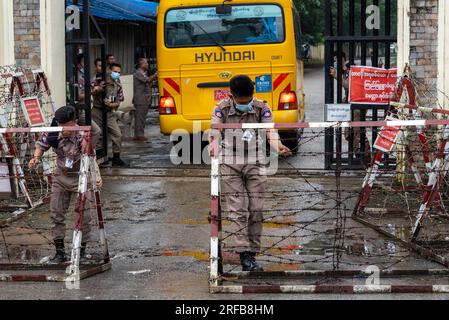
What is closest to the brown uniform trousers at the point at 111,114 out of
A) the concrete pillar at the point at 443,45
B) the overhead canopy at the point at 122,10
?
the overhead canopy at the point at 122,10

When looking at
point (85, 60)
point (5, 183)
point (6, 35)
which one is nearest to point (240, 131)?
point (5, 183)

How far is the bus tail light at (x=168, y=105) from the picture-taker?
16.4 m

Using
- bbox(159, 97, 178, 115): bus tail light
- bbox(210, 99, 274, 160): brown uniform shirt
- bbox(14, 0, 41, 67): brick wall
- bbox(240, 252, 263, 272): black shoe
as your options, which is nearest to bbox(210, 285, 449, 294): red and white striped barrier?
bbox(240, 252, 263, 272): black shoe

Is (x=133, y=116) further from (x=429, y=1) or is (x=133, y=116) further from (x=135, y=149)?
(x=429, y=1)

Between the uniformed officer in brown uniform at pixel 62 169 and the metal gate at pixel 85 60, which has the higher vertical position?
the metal gate at pixel 85 60

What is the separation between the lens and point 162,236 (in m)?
10.5

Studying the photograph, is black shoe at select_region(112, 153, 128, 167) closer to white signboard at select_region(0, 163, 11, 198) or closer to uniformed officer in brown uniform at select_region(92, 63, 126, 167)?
uniformed officer in brown uniform at select_region(92, 63, 126, 167)

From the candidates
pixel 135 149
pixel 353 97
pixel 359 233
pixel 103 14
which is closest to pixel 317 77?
pixel 103 14

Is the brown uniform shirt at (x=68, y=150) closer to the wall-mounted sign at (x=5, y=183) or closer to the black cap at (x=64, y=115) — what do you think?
the black cap at (x=64, y=115)

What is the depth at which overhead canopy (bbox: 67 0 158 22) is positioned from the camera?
23.3 metres

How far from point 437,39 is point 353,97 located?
4.54 feet

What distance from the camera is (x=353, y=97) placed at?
13570mm

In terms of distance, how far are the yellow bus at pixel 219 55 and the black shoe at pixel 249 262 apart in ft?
25.0

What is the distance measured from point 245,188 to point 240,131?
0.53 metres
